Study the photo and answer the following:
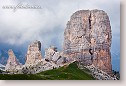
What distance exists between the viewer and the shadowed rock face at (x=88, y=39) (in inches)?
302

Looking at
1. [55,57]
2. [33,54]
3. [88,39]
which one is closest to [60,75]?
[55,57]

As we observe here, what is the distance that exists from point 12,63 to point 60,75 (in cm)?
63

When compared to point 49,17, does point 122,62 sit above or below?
below

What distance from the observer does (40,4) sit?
7.69 meters

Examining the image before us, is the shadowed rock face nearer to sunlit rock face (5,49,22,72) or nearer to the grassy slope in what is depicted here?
the grassy slope

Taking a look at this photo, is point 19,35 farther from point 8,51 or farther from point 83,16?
point 83,16

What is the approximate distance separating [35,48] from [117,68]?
106 cm

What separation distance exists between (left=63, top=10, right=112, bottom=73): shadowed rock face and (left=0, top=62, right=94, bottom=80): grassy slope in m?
0.15

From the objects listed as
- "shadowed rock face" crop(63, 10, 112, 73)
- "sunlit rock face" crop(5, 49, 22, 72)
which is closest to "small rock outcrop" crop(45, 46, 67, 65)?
"shadowed rock face" crop(63, 10, 112, 73)

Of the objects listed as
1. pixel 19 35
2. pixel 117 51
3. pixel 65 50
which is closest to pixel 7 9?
pixel 19 35

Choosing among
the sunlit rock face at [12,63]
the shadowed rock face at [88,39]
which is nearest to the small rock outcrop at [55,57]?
the shadowed rock face at [88,39]

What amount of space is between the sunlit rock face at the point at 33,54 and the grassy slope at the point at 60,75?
0.63 ft

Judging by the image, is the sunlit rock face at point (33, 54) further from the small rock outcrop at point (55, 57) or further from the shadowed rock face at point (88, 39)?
the shadowed rock face at point (88, 39)

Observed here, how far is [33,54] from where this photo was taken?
25.4 ft
